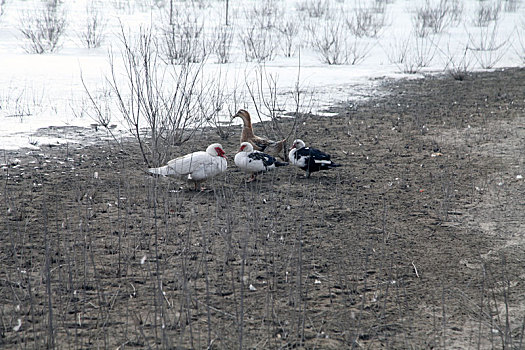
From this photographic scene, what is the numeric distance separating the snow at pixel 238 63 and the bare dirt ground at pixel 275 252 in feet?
6.44

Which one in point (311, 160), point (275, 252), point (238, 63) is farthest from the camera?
point (238, 63)

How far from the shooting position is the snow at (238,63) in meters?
9.99

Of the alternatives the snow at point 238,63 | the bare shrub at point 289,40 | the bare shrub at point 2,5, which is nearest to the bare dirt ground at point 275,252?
the snow at point 238,63

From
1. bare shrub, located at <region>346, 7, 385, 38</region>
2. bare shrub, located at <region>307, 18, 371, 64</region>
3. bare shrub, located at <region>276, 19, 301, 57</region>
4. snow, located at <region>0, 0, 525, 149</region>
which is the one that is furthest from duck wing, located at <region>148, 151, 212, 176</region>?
bare shrub, located at <region>346, 7, 385, 38</region>

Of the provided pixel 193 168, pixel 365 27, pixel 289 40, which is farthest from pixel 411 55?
pixel 193 168

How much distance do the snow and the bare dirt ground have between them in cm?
196

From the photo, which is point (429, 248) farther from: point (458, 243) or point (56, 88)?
point (56, 88)

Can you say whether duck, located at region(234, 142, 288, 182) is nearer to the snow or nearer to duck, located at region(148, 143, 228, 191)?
duck, located at region(148, 143, 228, 191)

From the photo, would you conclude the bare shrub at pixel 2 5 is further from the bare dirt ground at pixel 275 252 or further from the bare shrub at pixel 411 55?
the bare dirt ground at pixel 275 252

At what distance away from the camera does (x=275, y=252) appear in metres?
5.02

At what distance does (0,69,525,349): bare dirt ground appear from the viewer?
3824 mm

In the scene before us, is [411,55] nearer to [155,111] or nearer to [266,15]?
[266,15]

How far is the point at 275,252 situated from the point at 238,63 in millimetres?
11162

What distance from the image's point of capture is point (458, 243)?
214 inches
